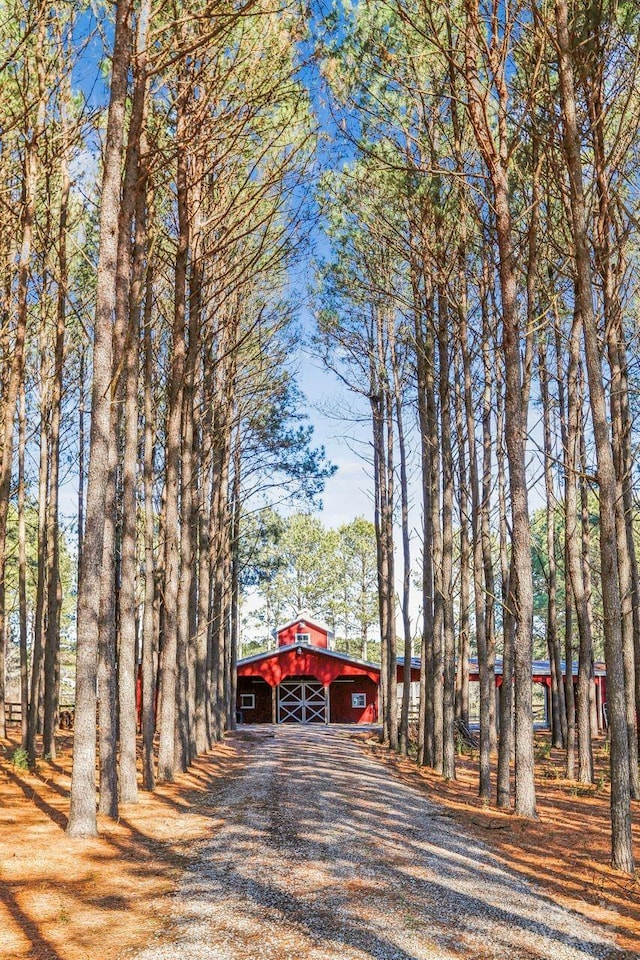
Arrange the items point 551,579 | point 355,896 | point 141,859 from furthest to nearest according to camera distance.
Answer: point 551,579
point 141,859
point 355,896

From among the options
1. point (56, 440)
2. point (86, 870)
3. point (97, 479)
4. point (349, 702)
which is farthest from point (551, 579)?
point (349, 702)

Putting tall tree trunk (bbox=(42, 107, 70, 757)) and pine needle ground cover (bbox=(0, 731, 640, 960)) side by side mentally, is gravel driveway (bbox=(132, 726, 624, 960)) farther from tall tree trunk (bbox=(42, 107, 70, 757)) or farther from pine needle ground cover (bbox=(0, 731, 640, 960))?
tall tree trunk (bbox=(42, 107, 70, 757))

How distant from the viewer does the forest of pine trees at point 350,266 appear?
8555mm

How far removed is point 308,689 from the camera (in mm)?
34156

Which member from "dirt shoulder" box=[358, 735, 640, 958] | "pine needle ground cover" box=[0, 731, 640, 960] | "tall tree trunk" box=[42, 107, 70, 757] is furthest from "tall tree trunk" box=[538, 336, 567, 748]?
"tall tree trunk" box=[42, 107, 70, 757]

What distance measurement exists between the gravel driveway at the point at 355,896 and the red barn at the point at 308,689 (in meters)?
23.2

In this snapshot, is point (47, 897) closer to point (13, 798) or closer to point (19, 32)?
point (13, 798)

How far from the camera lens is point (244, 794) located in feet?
36.0

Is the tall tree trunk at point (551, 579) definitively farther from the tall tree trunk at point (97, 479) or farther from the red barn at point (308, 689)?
the red barn at point (308, 689)

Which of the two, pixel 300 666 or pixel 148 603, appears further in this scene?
pixel 300 666

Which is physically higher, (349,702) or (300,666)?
(300,666)

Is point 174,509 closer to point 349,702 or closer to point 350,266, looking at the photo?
point 350,266

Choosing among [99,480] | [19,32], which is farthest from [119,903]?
[19,32]

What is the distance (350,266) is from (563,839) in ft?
38.3
